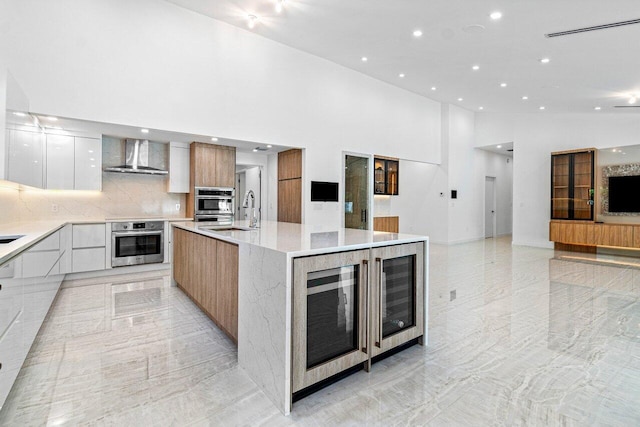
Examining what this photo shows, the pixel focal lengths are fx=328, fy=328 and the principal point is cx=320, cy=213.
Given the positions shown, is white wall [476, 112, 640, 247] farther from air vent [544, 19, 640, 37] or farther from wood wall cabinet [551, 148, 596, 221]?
air vent [544, 19, 640, 37]

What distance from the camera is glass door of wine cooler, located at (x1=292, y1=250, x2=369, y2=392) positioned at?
1.88m

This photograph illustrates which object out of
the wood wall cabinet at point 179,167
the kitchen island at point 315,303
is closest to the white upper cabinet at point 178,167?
the wood wall cabinet at point 179,167

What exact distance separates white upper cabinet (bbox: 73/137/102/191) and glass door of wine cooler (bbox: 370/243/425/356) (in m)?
4.77

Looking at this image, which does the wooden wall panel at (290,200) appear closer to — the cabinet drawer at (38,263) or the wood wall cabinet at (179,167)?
the wood wall cabinet at (179,167)

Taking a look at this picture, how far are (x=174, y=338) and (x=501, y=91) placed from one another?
27.2 ft

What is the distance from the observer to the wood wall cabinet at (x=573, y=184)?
7.67 m

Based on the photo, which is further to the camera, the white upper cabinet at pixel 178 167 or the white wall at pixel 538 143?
the white wall at pixel 538 143

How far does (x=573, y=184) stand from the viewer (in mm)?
7891

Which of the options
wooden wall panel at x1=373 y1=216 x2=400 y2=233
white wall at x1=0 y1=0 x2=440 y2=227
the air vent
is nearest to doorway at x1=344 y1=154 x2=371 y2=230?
white wall at x1=0 y1=0 x2=440 y2=227

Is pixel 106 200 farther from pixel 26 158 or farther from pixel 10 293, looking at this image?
pixel 10 293

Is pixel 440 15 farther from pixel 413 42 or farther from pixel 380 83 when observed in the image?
pixel 380 83

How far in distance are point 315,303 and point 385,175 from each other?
21.1ft

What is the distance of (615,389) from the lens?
6.81ft

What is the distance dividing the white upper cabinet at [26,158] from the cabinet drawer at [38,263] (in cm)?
77
